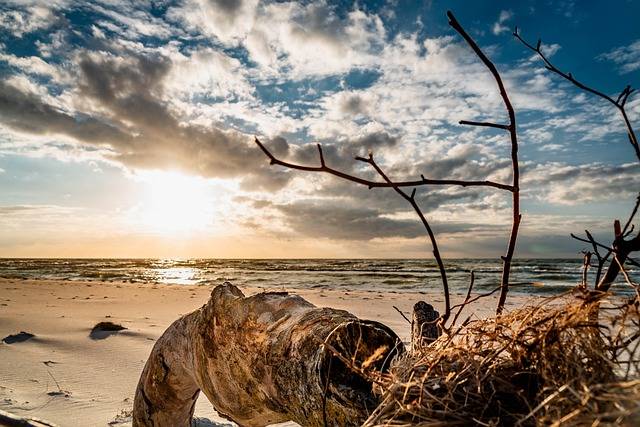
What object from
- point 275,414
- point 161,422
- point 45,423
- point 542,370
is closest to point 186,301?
point 45,423

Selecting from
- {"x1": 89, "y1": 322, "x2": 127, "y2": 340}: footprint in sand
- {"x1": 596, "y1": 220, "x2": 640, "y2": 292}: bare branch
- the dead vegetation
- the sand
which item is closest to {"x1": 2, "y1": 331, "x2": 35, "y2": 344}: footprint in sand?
the sand

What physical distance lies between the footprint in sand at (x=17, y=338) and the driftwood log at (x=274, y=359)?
8414mm

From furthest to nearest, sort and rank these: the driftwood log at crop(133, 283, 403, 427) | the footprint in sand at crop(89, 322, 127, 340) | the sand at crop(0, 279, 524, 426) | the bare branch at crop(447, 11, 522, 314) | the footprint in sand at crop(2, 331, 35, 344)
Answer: the footprint in sand at crop(89, 322, 127, 340) → the footprint in sand at crop(2, 331, 35, 344) → the sand at crop(0, 279, 524, 426) → the driftwood log at crop(133, 283, 403, 427) → the bare branch at crop(447, 11, 522, 314)

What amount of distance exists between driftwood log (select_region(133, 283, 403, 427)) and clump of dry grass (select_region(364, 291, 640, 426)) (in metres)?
0.17

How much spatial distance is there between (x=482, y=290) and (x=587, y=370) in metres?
26.1

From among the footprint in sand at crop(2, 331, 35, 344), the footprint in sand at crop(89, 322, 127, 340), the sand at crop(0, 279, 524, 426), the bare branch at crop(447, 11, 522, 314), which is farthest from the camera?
the footprint in sand at crop(89, 322, 127, 340)

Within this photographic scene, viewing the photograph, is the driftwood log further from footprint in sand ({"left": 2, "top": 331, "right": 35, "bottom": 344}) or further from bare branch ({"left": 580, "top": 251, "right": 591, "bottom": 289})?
footprint in sand ({"left": 2, "top": 331, "right": 35, "bottom": 344})

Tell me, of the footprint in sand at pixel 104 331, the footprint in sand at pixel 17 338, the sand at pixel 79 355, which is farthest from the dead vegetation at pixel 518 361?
the footprint in sand at pixel 17 338

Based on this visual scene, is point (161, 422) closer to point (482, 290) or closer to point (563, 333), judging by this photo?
point (563, 333)

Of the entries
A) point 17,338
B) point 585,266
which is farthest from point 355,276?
point 585,266

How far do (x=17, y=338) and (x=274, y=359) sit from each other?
10016 mm

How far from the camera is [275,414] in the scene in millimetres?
2088

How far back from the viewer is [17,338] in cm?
946

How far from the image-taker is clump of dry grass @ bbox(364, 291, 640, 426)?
3.37ft
